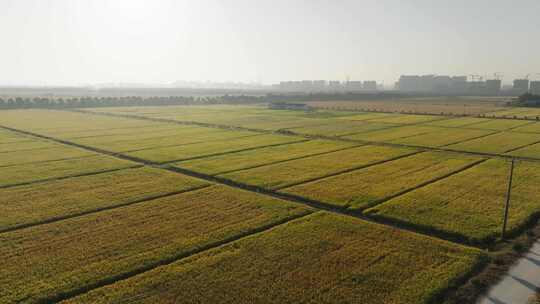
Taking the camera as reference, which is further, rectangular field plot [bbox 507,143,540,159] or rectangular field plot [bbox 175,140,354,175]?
rectangular field plot [bbox 507,143,540,159]

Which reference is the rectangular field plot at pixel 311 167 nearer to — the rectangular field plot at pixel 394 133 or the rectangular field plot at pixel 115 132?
the rectangular field plot at pixel 394 133

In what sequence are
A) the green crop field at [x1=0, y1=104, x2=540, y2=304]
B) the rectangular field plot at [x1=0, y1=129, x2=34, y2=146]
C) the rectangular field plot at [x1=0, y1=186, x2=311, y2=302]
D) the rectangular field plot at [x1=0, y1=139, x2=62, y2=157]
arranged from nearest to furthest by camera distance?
1. the green crop field at [x1=0, y1=104, x2=540, y2=304]
2. the rectangular field plot at [x1=0, y1=186, x2=311, y2=302]
3. the rectangular field plot at [x1=0, y1=139, x2=62, y2=157]
4. the rectangular field plot at [x1=0, y1=129, x2=34, y2=146]

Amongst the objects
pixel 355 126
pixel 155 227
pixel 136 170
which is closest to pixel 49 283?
pixel 155 227

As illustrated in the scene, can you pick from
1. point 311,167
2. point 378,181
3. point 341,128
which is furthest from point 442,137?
point 378,181

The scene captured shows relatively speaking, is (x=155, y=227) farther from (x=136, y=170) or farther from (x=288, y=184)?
(x=136, y=170)

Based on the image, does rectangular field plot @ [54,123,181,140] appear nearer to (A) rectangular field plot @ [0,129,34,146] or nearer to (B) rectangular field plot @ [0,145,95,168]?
(A) rectangular field plot @ [0,129,34,146]

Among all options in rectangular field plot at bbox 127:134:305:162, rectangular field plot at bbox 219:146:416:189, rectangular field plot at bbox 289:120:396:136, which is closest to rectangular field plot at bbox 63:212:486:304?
rectangular field plot at bbox 219:146:416:189

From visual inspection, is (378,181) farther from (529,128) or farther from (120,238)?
(529,128)
